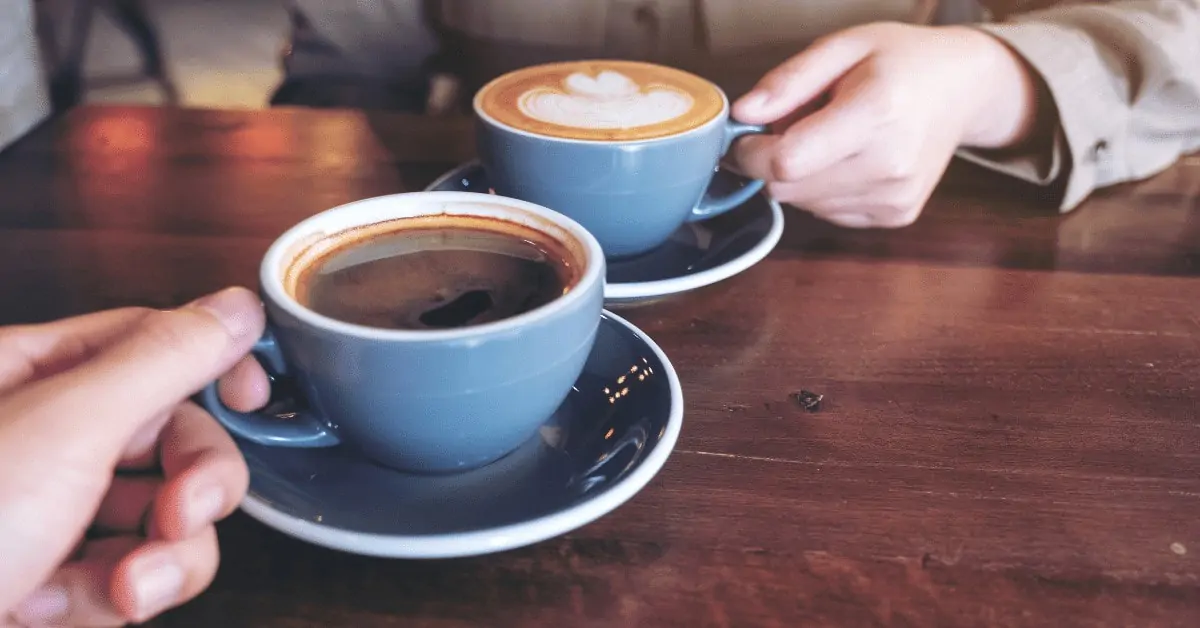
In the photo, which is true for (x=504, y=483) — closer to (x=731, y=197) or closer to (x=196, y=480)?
(x=196, y=480)

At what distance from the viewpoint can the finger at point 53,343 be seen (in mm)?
459

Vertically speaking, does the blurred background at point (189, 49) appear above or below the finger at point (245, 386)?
below

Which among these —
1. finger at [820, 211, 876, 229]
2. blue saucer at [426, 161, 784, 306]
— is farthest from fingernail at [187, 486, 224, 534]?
finger at [820, 211, 876, 229]

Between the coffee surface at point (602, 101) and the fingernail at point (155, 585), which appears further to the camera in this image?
the coffee surface at point (602, 101)

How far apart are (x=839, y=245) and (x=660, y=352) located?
31cm

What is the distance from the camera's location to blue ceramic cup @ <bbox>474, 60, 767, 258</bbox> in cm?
69

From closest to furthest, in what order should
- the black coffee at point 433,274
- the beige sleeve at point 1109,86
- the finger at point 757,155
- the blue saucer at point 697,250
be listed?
the black coffee at point 433,274 < the blue saucer at point 697,250 < the finger at point 757,155 < the beige sleeve at point 1109,86

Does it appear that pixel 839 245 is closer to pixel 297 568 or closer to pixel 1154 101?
pixel 1154 101

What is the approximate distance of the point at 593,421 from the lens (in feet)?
1.77

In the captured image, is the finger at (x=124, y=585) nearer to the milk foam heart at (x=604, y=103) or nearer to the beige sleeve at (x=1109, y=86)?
the milk foam heart at (x=604, y=103)

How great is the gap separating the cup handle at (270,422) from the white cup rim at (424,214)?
0.03 meters

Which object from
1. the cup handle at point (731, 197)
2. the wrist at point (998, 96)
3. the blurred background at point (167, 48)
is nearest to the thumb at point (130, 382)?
the cup handle at point (731, 197)

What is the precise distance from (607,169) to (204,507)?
1.28 ft

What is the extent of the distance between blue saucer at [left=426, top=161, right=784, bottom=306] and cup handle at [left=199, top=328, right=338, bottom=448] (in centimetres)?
24
